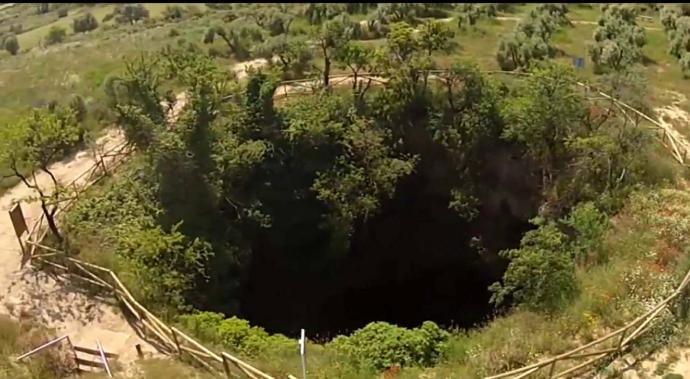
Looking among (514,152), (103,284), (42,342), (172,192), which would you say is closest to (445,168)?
(514,152)

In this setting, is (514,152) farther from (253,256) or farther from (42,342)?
(42,342)

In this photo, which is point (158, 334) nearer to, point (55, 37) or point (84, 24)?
point (55, 37)

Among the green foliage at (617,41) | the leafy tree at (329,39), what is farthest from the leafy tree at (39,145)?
the green foliage at (617,41)

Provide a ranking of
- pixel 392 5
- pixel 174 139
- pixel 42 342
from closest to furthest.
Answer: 1. pixel 42 342
2. pixel 174 139
3. pixel 392 5

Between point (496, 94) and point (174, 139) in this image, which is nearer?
point (174, 139)

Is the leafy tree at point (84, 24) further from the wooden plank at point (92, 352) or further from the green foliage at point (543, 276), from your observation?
the green foliage at point (543, 276)

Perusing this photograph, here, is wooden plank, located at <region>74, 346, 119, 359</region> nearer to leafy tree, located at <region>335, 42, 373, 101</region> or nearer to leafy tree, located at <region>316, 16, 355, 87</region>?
leafy tree, located at <region>335, 42, 373, 101</region>

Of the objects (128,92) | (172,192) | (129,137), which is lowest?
(172,192)
